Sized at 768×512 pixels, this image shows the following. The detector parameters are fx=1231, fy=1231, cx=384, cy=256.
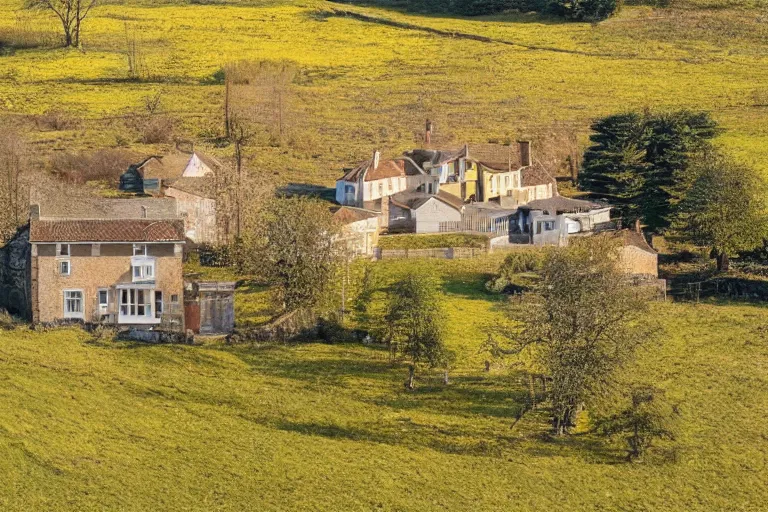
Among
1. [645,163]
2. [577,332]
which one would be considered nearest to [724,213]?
[645,163]

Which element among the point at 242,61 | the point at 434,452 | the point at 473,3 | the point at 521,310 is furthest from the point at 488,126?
the point at 434,452

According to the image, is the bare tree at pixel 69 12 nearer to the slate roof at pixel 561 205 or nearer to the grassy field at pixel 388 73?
the grassy field at pixel 388 73

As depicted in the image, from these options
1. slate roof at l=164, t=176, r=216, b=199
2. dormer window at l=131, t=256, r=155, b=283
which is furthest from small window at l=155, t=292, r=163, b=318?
slate roof at l=164, t=176, r=216, b=199

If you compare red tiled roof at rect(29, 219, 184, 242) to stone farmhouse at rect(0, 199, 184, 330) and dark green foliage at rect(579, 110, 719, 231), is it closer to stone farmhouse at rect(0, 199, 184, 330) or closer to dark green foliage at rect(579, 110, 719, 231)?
stone farmhouse at rect(0, 199, 184, 330)

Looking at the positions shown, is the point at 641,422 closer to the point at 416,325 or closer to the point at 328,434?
the point at 416,325

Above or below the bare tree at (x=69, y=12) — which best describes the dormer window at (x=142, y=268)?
below

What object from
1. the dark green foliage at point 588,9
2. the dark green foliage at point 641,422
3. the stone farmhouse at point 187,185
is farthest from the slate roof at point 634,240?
the dark green foliage at point 588,9
